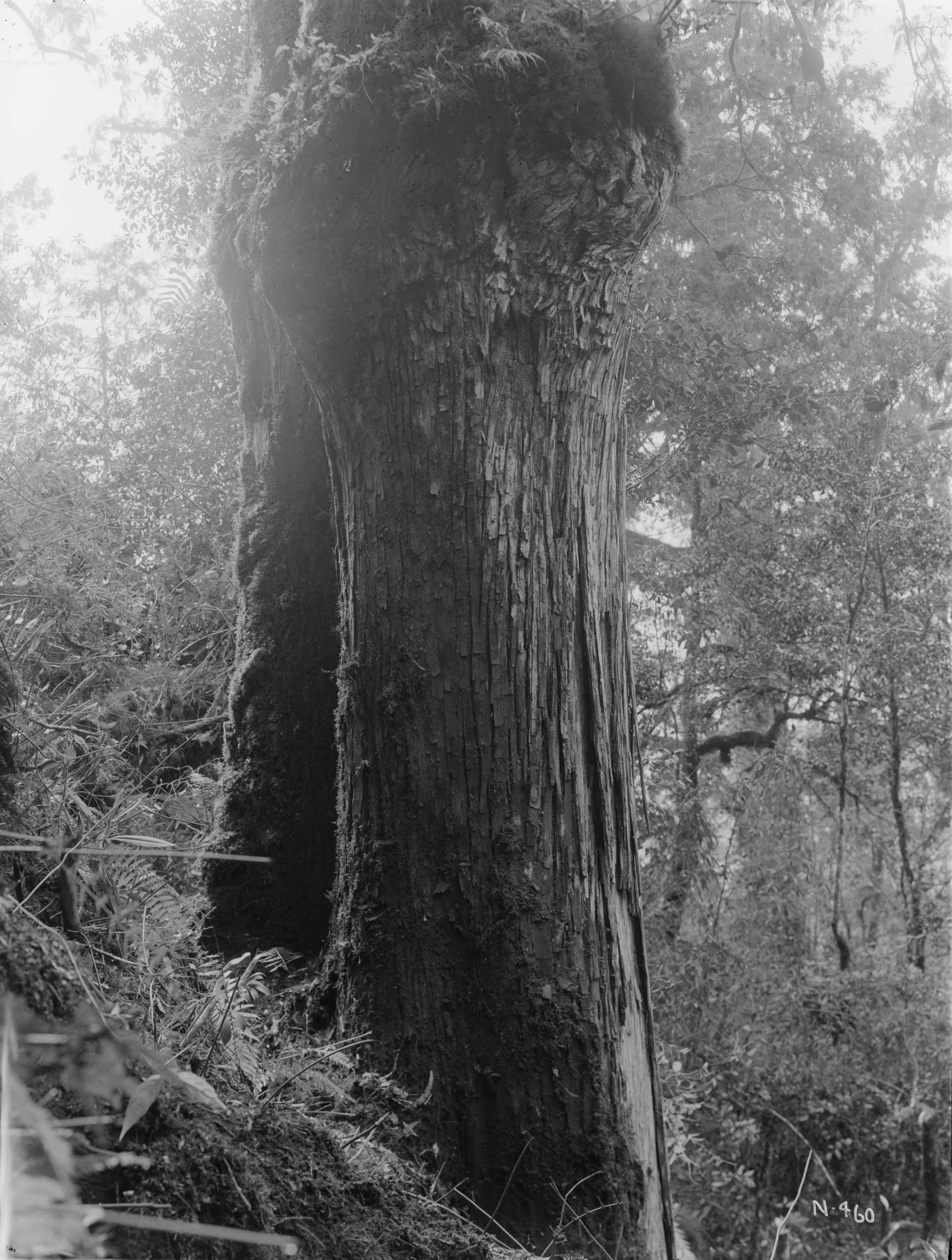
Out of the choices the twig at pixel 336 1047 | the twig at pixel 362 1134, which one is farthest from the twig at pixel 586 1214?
the twig at pixel 336 1047

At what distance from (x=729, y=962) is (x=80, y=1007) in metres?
8.73

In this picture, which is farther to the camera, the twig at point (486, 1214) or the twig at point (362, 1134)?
the twig at point (486, 1214)

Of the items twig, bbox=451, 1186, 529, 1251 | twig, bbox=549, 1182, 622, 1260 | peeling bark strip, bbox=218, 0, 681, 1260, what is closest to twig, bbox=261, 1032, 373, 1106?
peeling bark strip, bbox=218, 0, 681, 1260

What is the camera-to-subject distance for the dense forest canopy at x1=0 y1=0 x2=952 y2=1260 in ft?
12.7

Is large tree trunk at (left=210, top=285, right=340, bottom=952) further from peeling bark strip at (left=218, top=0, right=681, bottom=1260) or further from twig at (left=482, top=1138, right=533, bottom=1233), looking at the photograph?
twig at (left=482, top=1138, right=533, bottom=1233)

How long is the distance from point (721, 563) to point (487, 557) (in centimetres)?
748

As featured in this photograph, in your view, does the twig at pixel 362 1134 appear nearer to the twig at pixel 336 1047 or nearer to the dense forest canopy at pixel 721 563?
the twig at pixel 336 1047

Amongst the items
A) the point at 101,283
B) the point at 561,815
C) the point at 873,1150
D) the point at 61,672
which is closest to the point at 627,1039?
the point at 561,815

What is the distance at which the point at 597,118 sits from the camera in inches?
89.8

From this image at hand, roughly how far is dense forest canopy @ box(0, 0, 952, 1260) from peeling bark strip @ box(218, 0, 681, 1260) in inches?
17.7

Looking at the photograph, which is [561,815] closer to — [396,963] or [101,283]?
[396,963]

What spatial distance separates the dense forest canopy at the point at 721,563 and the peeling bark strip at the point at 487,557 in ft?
1.47

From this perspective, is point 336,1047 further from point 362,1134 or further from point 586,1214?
point 586,1214

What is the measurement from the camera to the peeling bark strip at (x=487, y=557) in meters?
2.08
